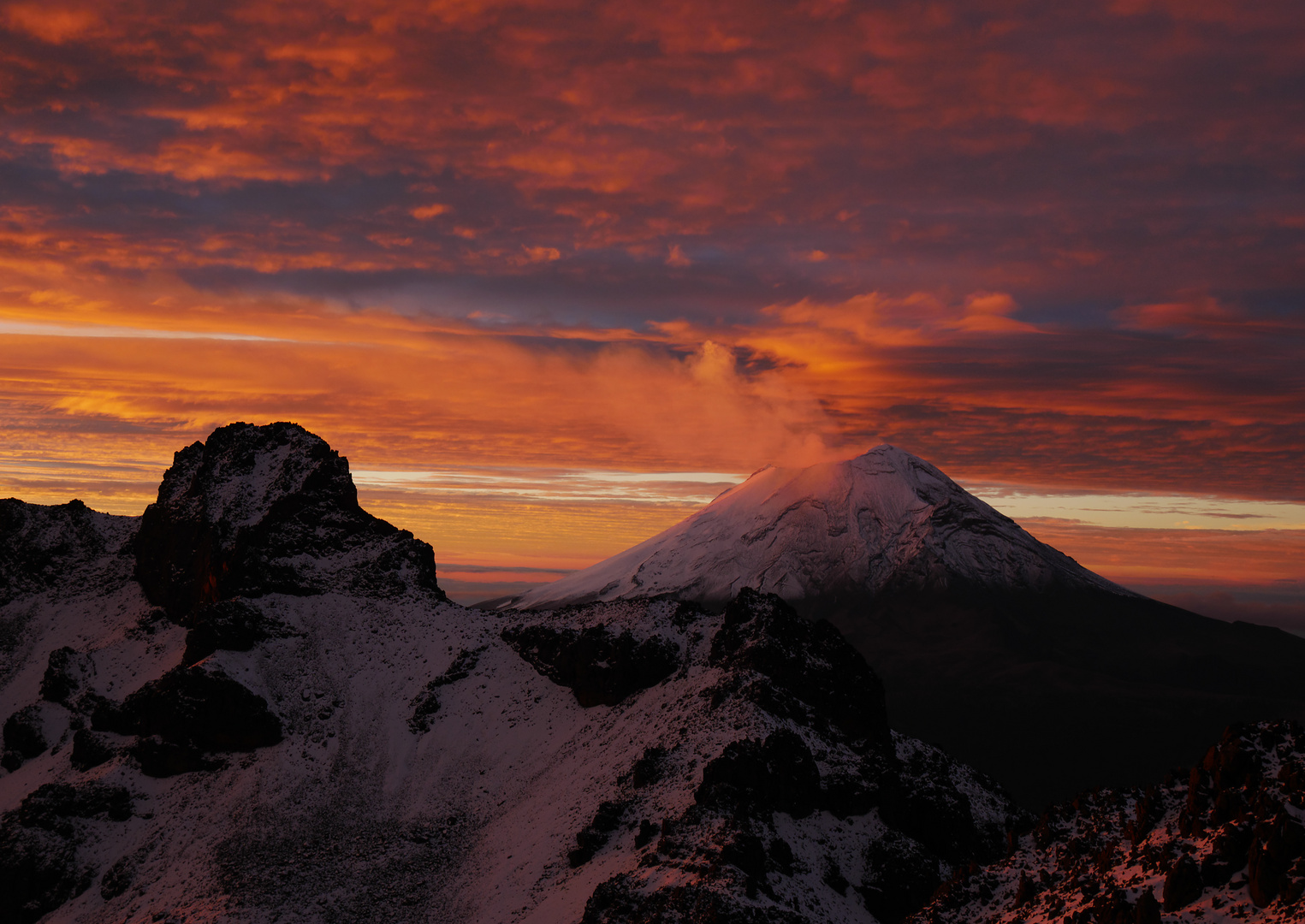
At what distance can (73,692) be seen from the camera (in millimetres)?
122312

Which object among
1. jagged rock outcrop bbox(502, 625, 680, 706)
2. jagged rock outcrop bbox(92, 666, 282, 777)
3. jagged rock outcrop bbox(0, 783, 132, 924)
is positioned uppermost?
jagged rock outcrop bbox(502, 625, 680, 706)

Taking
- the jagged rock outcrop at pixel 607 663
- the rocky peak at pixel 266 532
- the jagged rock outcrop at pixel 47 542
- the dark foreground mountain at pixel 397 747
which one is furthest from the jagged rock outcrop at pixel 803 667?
the jagged rock outcrop at pixel 47 542

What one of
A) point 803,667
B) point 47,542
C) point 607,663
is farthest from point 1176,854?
point 47,542

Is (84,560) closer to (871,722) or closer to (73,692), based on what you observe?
(73,692)

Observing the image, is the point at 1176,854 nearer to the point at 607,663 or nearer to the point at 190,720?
the point at 607,663

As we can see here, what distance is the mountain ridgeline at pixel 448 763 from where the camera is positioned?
65.2 m

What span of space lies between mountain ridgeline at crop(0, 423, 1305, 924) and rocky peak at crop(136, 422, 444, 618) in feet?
1.69

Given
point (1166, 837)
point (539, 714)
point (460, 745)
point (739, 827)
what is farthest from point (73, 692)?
point (1166, 837)

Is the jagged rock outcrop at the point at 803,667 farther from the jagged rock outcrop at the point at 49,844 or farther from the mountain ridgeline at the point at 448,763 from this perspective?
the jagged rock outcrop at the point at 49,844

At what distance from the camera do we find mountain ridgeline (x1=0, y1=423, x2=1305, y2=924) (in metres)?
65.2

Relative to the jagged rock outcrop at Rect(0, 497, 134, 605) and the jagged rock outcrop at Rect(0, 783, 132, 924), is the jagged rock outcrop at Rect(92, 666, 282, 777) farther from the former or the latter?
the jagged rock outcrop at Rect(0, 497, 134, 605)

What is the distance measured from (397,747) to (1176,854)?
9387cm

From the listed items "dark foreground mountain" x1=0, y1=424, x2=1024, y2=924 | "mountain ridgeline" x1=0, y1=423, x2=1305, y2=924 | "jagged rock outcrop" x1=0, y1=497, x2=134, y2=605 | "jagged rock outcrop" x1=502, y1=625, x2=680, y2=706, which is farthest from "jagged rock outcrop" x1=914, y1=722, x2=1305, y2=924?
"jagged rock outcrop" x1=0, y1=497, x2=134, y2=605

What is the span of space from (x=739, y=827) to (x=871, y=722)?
2999cm
